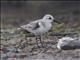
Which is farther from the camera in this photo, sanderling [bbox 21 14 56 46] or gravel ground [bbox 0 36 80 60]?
sanderling [bbox 21 14 56 46]

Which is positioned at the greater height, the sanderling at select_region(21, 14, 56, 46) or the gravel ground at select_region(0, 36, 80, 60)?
the sanderling at select_region(21, 14, 56, 46)

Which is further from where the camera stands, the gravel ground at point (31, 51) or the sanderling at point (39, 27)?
the sanderling at point (39, 27)

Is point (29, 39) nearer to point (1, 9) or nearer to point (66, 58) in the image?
point (66, 58)

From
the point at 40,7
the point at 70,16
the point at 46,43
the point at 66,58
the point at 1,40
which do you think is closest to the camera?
the point at 66,58

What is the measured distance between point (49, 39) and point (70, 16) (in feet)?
25.9

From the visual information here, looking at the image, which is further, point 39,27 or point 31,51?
point 39,27

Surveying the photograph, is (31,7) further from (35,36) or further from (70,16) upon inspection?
(35,36)

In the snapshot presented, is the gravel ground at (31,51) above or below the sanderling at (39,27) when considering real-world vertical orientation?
below

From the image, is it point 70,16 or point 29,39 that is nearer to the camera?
point 29,39

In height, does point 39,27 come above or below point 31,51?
above

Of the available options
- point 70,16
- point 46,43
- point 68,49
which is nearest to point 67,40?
point 68,49

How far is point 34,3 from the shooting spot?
2042cm

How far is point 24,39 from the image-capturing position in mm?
10484

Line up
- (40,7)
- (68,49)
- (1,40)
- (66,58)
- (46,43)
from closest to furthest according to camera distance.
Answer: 1. (66,58)
2. (68,49)
3. (46,43)
4. (1,40)
5. (40,7)
